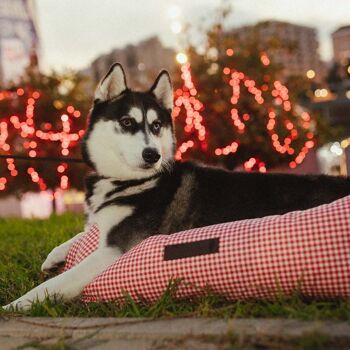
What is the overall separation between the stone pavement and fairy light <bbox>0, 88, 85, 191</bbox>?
8.98 m

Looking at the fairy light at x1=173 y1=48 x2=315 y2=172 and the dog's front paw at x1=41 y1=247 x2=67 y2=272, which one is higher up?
the fairy light at x1=173 y1=48 x2=315 y2=172

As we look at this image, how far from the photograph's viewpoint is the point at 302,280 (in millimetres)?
2254

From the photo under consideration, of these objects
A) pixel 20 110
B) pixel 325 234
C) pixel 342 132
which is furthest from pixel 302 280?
pixel 342 132

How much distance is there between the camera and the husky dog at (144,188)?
2.91 m

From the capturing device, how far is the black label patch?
2439 mm

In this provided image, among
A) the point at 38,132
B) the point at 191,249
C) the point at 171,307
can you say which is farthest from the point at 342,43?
the point at 171,307

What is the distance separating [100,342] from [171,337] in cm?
31

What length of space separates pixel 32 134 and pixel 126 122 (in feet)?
29.9

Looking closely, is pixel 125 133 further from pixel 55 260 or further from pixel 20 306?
pixel 20 306

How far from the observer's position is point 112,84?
11.3 feet

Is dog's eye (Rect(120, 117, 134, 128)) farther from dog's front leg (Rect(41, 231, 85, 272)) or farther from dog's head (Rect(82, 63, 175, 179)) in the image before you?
dog's front leg (Rect(41, 231, 85, 272))

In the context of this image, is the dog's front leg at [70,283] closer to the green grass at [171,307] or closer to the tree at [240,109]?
the green grass at [171,307]

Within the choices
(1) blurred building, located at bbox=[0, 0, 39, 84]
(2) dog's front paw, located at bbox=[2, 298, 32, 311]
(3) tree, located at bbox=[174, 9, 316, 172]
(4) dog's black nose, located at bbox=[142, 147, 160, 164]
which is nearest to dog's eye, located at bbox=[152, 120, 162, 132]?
(4) dog's black nose, located at bbox=[142, 147, 160, 164]

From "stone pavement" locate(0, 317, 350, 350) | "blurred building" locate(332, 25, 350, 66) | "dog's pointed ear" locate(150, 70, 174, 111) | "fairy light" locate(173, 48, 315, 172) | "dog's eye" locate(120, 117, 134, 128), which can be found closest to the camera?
"stone pavement" locate(0, 317, 350, 350)
